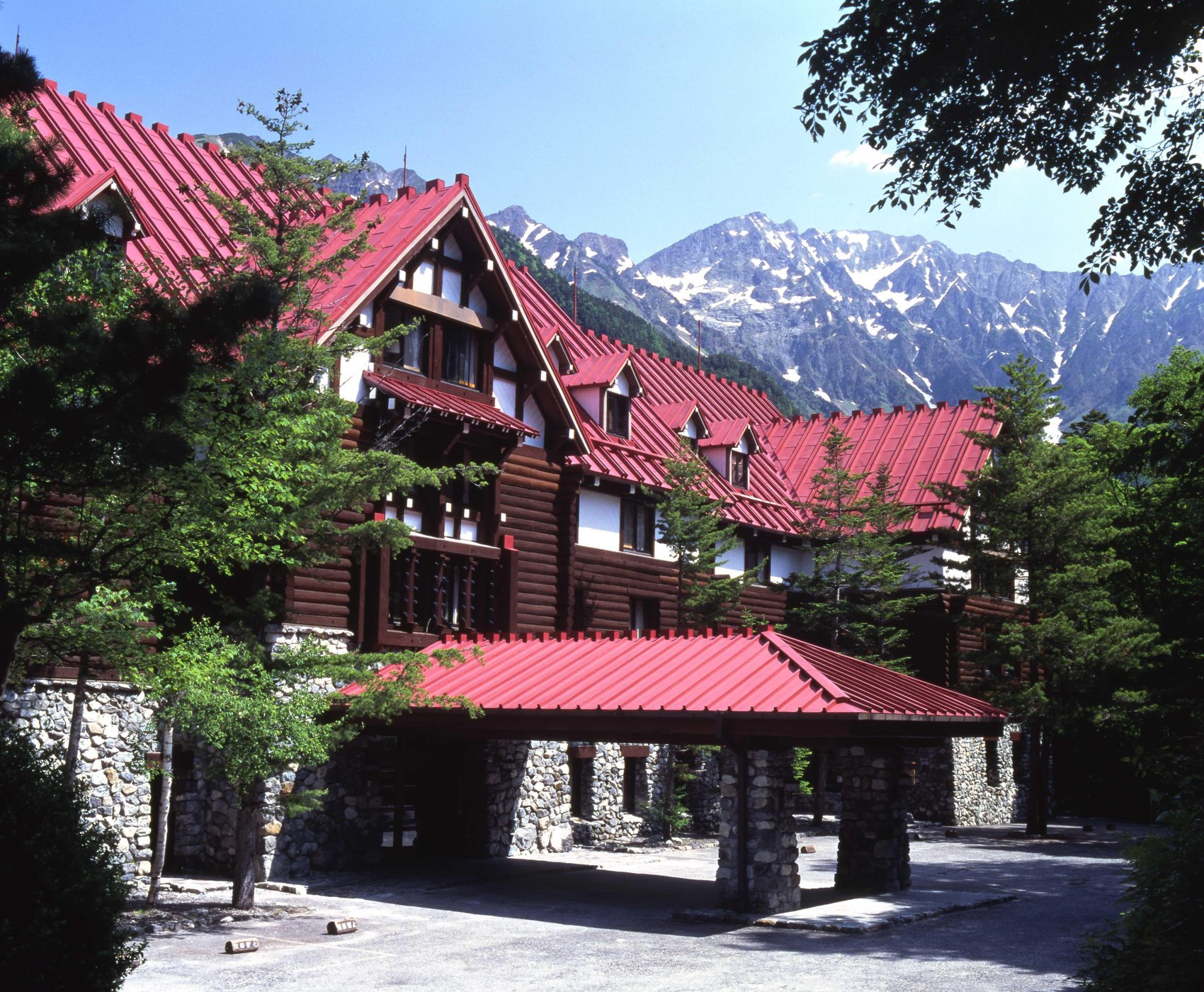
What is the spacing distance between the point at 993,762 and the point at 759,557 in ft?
39.5

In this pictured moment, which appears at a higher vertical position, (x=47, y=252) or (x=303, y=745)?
(x=47, y=252)

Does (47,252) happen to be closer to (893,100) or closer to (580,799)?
(893,100)

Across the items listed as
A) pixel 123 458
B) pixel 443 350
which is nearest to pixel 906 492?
A: pixel 443 350

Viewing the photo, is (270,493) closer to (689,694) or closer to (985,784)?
(689,694)

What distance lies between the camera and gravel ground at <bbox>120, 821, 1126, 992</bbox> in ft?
46.0

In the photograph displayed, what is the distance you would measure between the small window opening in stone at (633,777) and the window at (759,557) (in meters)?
7.18

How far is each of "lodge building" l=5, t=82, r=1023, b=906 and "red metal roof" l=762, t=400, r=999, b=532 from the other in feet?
9.92

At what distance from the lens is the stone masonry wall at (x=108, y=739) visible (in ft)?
63.6

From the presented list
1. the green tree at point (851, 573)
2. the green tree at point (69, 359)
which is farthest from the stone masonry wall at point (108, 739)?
the green tree at point (851, 573)

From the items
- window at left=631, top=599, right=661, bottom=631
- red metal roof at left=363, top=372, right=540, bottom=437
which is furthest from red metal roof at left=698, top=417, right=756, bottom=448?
red metal roof at left=363, top=372, right=540, bottom=437

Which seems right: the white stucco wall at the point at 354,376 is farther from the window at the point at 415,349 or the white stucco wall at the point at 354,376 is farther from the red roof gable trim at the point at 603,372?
the red roof gable trim at the point at 603,372

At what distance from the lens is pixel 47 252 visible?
33.8 feet

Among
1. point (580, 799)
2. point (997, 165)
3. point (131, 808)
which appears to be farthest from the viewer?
point (580, 799)

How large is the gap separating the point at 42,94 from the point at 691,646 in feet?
55.0
